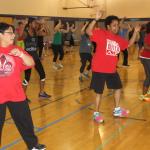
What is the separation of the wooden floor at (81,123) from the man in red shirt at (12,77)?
88 centimetres

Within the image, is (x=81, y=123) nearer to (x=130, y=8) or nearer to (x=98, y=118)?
(x=98, y=118)

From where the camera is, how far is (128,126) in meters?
5.30

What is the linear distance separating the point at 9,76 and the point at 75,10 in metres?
19.2

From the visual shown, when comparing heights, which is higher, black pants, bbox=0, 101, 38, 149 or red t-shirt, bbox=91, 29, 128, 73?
red t-shirt, bbox=91, 29, 128, 73

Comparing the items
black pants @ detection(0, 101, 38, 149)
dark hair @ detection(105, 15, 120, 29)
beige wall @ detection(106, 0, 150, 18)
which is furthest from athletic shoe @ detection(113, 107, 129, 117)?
beige wall @ detection(106, 0, 150, 18)

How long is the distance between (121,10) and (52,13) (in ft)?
16.5

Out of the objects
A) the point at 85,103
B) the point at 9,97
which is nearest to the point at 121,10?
the point at 85,103

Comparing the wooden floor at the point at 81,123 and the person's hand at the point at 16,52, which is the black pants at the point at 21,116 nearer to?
the person's hand at the point at 16,52

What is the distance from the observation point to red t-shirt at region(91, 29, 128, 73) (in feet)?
17.3

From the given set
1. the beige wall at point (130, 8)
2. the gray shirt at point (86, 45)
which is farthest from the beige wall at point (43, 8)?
the gray shirt at point (86, 45)

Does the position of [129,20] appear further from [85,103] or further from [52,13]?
[85,103]

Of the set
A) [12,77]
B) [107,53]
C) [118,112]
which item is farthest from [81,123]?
[12,77]

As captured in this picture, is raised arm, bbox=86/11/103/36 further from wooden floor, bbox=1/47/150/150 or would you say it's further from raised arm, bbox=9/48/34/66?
raised arm, bbox=9/48/34/66

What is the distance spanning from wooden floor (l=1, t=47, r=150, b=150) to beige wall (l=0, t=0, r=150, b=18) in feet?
34.4
